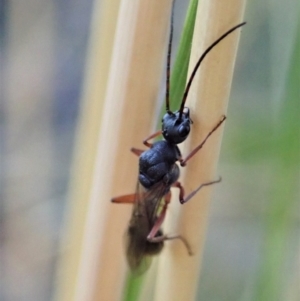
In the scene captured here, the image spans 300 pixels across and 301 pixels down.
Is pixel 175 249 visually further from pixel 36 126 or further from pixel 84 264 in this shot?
pixel 36 126

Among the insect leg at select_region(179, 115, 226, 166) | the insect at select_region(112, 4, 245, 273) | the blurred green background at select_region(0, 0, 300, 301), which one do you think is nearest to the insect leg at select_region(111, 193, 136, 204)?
the insect at select_region(112, 4, 245, 273)

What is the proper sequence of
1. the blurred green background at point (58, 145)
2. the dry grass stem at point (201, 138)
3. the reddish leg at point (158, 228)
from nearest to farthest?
the dry grass stem at point (201, 138) → the reddish leg at point (158, 228) → the blurred green background at point (58, 145)

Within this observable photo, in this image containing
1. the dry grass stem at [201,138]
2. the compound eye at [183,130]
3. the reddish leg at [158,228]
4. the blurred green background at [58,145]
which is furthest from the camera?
the blurred green background at [58,145]

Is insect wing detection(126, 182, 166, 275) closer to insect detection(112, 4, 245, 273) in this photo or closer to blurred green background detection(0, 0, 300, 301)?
insect detection(112, 4, 245, 273)

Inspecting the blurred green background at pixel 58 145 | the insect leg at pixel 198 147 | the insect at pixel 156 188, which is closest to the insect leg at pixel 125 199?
the insect at pixel 156 188

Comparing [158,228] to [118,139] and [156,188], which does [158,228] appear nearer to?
[156,188]

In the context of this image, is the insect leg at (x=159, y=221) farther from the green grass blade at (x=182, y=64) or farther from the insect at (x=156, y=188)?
the green grass blade at (x=182, y=64)
